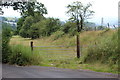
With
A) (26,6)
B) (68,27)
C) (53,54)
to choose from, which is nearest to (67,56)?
(53,54)

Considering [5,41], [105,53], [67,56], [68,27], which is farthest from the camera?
[68,27]

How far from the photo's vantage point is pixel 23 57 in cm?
905

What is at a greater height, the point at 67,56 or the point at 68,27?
the point at 68,27

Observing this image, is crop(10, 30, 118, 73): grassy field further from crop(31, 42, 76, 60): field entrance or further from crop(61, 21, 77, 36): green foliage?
crop(61, 21, 77, 36): green foliage

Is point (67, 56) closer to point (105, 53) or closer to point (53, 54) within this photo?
point (53, 54)

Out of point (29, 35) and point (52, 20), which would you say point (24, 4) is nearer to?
point (52, 20)

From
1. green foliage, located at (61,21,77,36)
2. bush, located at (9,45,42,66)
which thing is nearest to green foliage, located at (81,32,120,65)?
bush, located at (9,45,42,66)

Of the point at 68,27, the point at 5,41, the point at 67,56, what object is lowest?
the point at 67,56

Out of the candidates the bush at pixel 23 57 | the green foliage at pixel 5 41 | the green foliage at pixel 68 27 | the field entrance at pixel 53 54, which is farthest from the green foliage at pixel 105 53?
the green foliage at pixel 68 27

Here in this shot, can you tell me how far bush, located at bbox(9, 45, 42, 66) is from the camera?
9.01 m

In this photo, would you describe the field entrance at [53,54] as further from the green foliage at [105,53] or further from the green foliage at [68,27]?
the green foliage at [68,27]

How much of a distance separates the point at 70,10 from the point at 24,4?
1814cm

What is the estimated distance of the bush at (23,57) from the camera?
9.01 meters

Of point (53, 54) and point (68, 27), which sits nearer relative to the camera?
point (53, 54)
